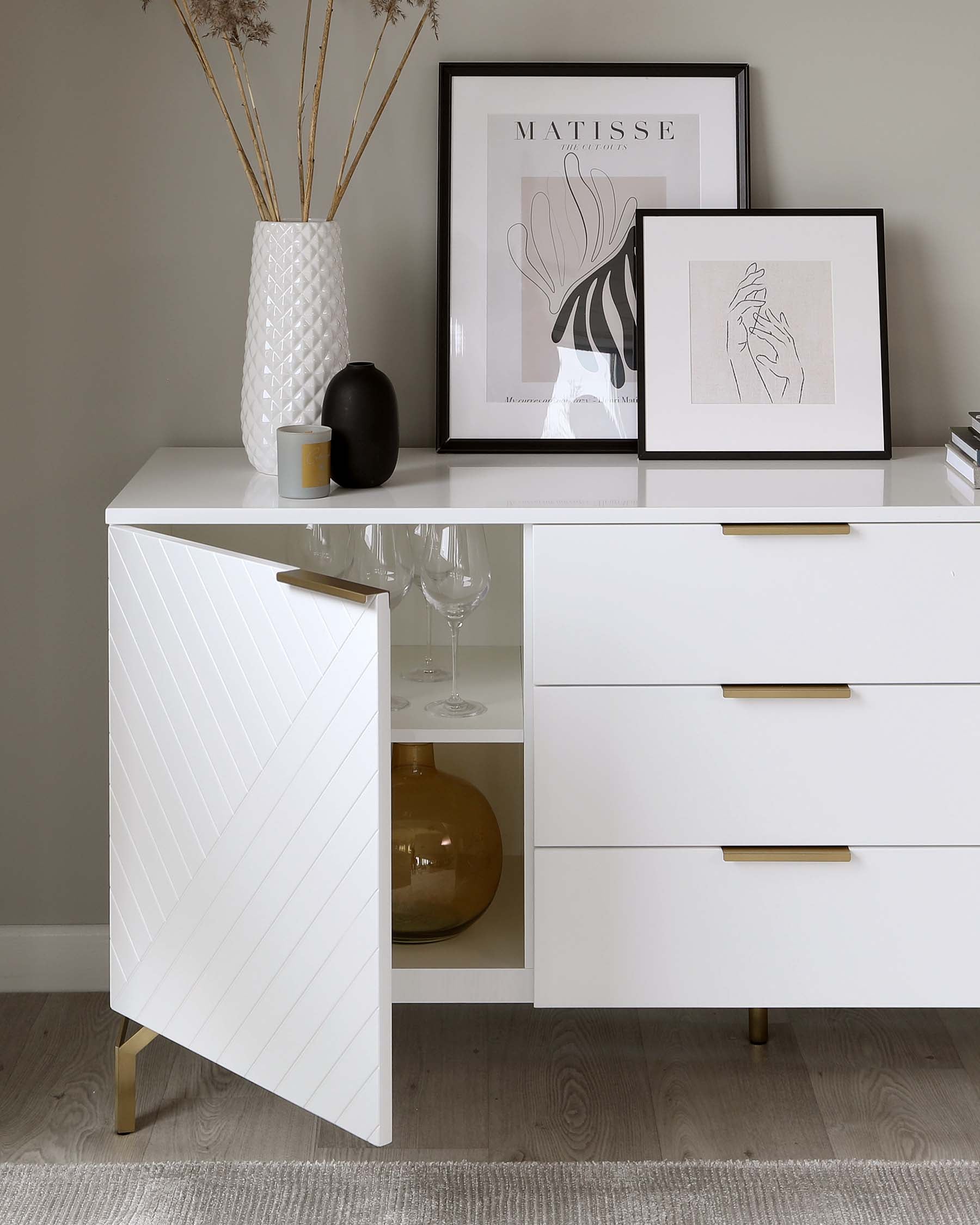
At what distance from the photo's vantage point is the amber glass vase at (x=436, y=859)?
5.56ft

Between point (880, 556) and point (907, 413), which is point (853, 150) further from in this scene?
point (880, 556)

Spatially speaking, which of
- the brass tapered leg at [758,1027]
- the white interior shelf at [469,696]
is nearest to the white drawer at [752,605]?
the white interior shelf at [469,696]

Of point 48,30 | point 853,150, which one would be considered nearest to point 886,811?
point 853,150

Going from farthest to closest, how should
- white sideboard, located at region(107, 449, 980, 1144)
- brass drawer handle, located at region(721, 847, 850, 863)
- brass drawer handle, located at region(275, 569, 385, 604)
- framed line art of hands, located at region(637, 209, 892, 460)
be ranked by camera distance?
framed line art of hands, located at region(637, 209, 892, 460) < brass drawer handle, located at region(721, 847, 850, 863) < white sideboard, located at region(107, 449, 980, 1144) < brass drawer handle, located at region(275, 569, 385, 604)

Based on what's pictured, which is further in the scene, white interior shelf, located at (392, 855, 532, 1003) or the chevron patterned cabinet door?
white interior shelf, located at (392, 855, 532, 1003)

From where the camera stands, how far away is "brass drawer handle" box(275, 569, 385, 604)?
121 centimetres

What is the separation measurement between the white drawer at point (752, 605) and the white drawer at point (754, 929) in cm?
24

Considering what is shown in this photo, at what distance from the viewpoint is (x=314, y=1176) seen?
1.56 m

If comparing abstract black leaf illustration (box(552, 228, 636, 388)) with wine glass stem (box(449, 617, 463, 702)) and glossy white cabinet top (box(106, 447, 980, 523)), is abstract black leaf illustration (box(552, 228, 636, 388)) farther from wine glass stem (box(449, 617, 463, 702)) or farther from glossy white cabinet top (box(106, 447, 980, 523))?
wine glass stem (box(449, 617, 463, 702))

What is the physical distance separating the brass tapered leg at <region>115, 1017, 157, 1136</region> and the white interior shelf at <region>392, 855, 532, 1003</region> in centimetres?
34

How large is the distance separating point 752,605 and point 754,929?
0.41m

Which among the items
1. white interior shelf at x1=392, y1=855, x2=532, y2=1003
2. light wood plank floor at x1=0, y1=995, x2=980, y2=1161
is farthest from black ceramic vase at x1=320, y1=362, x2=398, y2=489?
light wood plank floor at x1=0, y1=995, x2=980, y2=1161

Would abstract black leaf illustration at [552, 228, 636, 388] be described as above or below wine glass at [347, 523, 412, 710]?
above

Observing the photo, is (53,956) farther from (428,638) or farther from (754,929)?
(754,929)
